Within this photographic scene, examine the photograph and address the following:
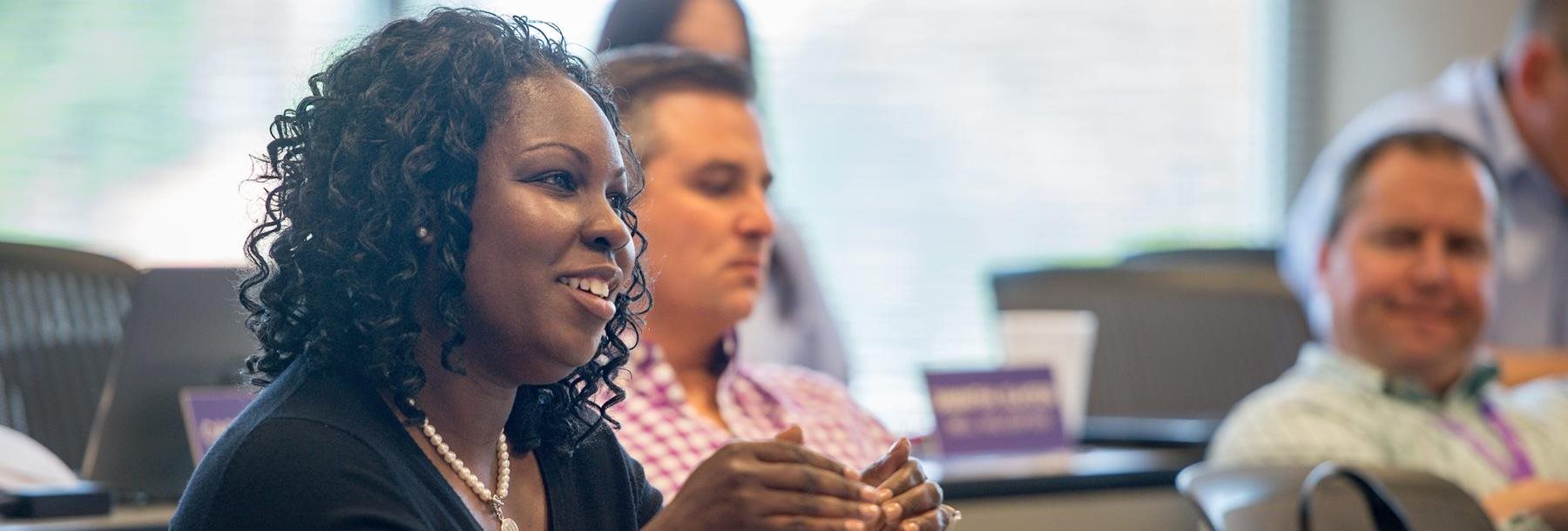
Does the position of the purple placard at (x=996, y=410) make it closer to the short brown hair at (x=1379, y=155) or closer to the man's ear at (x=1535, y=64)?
the short brown hair at (x=1379, y=155)

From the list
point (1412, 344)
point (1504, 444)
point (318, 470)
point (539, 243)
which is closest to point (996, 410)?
point (1412, 344)

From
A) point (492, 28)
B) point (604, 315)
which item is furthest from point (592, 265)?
point (492, 28)

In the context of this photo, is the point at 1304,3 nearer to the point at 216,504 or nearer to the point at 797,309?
the point at 797,309

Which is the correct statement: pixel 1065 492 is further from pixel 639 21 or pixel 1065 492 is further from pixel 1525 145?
pixel 1525 145

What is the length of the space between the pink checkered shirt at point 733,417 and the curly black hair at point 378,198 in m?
0.56

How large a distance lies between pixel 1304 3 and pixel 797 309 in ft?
9.81

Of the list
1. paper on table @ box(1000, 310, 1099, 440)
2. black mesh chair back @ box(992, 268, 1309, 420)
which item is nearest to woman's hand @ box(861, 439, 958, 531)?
paper on table @ box(1000, 310, 1099, 440)

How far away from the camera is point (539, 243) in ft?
3.71

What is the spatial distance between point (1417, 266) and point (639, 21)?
1309 mm

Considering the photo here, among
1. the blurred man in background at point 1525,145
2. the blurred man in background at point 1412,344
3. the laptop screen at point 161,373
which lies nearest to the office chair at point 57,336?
the laptop screen at point 161,373

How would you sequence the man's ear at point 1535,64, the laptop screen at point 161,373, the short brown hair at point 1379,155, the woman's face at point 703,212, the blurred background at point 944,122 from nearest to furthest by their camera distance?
the woman's face at point 703,212 → the laptop screen at point 161,373 → the short brown hair at point 1379,155 → the man's ear at point 1535,64 → the blurred background at point 944,122

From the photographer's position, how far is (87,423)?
212 cm

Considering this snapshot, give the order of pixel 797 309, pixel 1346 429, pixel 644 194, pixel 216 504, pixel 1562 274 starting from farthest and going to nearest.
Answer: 1. pixel 1562 274
2. pixel 797 309
3. pixel 1346 429
4. pixel 644 194
5. pixel 216 504

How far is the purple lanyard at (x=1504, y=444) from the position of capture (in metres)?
2.34
